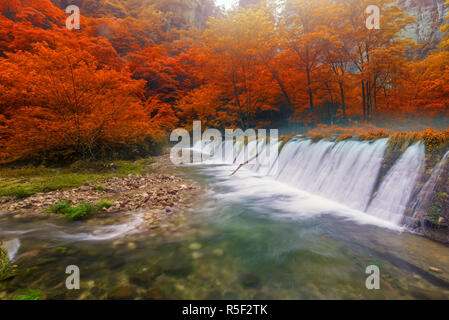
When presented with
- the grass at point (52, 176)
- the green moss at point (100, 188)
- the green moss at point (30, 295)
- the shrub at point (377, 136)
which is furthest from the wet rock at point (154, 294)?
the shrub at point (377, 136)

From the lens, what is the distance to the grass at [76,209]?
373 centimetres

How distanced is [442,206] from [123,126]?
9963mm

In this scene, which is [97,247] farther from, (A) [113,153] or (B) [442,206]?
(A) [113,153]

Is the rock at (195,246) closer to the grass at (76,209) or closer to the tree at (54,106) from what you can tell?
the grass at (76,209)

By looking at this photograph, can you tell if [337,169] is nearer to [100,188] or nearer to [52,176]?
[100,188]

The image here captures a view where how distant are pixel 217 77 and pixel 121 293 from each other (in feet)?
59.0

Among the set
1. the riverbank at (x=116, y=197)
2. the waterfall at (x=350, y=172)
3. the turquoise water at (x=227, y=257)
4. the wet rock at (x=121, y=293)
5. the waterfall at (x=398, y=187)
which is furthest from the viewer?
the riverbank at (x=116, y=197)

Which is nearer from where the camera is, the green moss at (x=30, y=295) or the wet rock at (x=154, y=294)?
the green moss at (x=30, y=295)

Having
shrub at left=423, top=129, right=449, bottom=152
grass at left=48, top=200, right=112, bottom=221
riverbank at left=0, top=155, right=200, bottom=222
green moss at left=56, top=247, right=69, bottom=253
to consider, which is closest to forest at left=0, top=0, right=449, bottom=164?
riverbank at left=0, top=155, right=200, bottom=222

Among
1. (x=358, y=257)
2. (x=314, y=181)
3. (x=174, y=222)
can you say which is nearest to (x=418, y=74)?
(x=314, y=181)

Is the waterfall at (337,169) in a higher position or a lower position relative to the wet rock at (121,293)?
higher

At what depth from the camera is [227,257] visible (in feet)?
8.64

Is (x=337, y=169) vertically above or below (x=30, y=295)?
above

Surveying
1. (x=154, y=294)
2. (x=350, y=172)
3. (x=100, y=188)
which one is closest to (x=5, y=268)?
(x=154, y=294)
